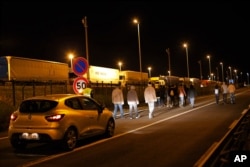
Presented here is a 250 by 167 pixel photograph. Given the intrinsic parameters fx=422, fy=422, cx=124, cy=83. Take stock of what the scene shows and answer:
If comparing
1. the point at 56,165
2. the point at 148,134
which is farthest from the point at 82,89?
the point at 56,165

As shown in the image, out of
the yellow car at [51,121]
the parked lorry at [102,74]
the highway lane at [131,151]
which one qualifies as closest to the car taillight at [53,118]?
the yellow car at [51,121]

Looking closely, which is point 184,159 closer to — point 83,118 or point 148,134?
point 83,118

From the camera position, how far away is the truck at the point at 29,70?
35469 millimetres

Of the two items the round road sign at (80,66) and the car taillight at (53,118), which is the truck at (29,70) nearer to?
the round road sign at (80,66)

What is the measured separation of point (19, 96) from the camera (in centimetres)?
3234

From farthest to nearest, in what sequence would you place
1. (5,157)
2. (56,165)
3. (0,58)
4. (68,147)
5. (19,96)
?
(0,58), (19,96), (68,147), (5,157), (56,165)

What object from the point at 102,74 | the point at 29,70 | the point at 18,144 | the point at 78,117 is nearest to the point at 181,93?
the point at 29,70

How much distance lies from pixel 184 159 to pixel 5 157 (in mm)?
4443

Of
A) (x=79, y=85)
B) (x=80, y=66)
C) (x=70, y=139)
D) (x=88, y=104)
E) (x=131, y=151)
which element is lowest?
(x=131, y=151)

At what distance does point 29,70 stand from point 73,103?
2697 centimetres

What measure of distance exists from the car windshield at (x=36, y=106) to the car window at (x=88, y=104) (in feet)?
4.29

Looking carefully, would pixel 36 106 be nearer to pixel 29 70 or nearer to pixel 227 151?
pixel 227 151

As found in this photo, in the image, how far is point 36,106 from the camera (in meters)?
11.5

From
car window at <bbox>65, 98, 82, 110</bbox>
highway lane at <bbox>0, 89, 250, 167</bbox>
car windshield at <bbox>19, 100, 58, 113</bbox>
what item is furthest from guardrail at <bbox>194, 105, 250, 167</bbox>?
car windshield at <bbox>19, 100, 58, 113</bbox>
